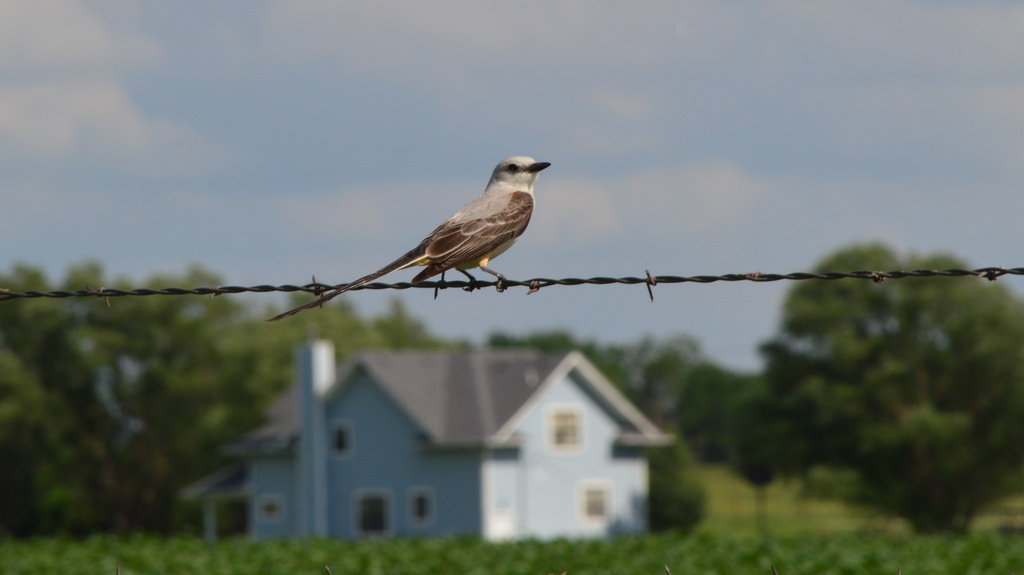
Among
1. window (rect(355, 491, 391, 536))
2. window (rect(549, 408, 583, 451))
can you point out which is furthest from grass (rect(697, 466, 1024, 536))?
window (rect(355, 491, 391, 536))

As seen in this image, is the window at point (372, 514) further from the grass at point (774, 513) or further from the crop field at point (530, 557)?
the crop field at point (530, 557)

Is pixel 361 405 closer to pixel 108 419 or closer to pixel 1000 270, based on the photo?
pixel 108 419

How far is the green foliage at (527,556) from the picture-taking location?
20.7 meters

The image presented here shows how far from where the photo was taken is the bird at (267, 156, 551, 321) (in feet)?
22.4

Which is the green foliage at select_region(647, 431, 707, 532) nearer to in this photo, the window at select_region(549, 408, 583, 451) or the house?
the house

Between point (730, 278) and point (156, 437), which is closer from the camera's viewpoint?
point (730, 278)

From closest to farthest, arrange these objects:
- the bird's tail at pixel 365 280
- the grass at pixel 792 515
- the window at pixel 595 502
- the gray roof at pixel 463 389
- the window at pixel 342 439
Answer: the bird's tail at pixel 365 280 < the gray roof at pixel 463 389 < the window at pixel 595 502 < the window at pixel 342 439 < the grass at pixel 792 515

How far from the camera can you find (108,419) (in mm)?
62781

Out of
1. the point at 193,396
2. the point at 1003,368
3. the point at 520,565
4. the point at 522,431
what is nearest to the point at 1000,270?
the point at 520,565

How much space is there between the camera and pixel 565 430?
153 feet

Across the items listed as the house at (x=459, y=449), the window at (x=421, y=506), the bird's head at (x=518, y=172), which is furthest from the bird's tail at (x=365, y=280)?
the window at (x=421, y=506)

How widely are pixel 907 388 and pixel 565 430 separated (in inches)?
539

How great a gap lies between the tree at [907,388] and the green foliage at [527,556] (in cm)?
2083

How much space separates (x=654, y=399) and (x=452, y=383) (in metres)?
76.7
